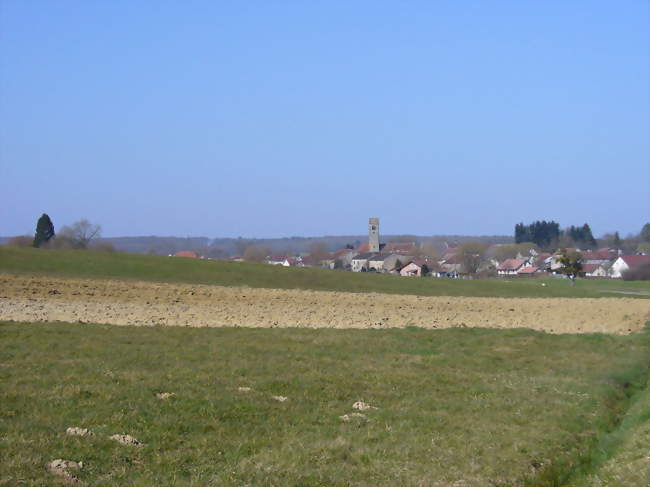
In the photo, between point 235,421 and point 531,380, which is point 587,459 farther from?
point 531,380

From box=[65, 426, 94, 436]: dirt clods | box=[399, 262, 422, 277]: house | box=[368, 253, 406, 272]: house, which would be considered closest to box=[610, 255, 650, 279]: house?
box=[399, 262, 422, 277]: house

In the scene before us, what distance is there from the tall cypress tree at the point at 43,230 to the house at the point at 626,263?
346ft

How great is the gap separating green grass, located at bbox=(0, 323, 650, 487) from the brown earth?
733 centimetres

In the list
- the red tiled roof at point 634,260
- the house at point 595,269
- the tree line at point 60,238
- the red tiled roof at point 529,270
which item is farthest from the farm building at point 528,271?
the tree line at point 60,238

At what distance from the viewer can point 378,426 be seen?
44.2 feet

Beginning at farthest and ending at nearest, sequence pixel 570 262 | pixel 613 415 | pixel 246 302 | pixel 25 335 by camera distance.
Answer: pixel 570 262, pixel 246 302, pixel 25 335, pixel 613 415

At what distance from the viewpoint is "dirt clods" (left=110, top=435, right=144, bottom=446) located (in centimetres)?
1112

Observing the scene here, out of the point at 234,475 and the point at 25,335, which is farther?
the point at 25,335

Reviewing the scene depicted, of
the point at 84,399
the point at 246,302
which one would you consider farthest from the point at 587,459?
the point at 246,302

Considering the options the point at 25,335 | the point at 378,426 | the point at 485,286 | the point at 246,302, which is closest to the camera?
the point at 378,426

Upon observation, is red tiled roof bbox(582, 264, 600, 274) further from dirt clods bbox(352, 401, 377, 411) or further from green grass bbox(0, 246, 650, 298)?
dirt clods bbox(352, 401, 377, 411)

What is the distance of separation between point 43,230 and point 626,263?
→ 114 m

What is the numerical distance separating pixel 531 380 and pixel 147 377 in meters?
9.35

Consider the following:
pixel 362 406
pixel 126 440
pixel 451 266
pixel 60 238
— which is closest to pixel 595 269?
pixel 451 266
